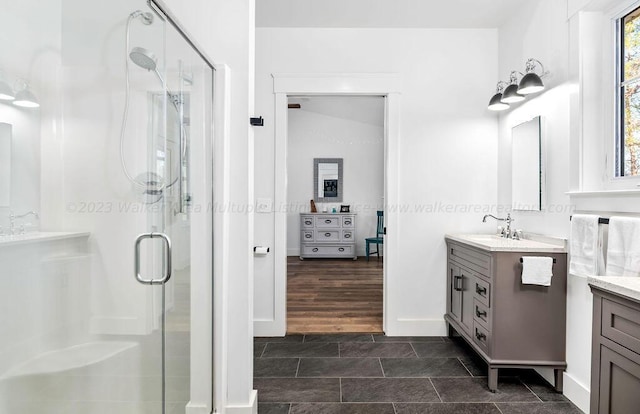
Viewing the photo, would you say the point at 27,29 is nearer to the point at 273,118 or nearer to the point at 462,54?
the point at 273,118

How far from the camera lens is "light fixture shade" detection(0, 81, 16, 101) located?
0.85m

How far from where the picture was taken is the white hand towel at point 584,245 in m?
1.84

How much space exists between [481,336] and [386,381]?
703 millimetres

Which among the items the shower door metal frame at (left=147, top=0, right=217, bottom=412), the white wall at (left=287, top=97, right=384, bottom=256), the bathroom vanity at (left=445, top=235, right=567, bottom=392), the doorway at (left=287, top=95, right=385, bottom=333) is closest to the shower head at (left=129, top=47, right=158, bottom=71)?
the shower door metal frame at (left=147, top=0, right=217, bottom=412)

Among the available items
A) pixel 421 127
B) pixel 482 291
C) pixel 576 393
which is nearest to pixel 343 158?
pixel 421 127

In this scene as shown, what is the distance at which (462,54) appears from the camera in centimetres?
309

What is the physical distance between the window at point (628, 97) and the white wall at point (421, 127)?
1.15 meters

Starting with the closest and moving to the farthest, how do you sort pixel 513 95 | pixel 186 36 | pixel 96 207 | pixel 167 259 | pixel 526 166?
pixel 96 207 → pixel 167 259 → pixel 186 36 → pixel 513 95 → pixel 526 166

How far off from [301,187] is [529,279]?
5.47 metres

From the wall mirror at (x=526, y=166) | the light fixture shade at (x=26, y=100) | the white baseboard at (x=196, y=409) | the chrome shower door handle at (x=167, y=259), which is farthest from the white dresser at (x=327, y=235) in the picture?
the light fixture shade at (x=26, y=100)

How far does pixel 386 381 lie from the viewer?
2283mm

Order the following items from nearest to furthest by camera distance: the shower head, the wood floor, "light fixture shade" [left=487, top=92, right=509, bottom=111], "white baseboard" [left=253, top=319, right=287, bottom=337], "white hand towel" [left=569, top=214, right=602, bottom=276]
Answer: the shower head, "white hand towel" [left=569, top=214, right=602, bottom=276], "light fixture shade" [left=487, top=92, right=509, bottom=111], "white baseboard" [left=253, top=319, right=287, bottom=337], the wood floor

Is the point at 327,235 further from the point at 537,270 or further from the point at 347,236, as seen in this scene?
the point at 537,270

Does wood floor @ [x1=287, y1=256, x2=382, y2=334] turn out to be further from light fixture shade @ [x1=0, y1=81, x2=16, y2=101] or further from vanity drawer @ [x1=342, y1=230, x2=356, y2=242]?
light fixture shade @ [x1=0, y1=81, x2=16, y2=101]
